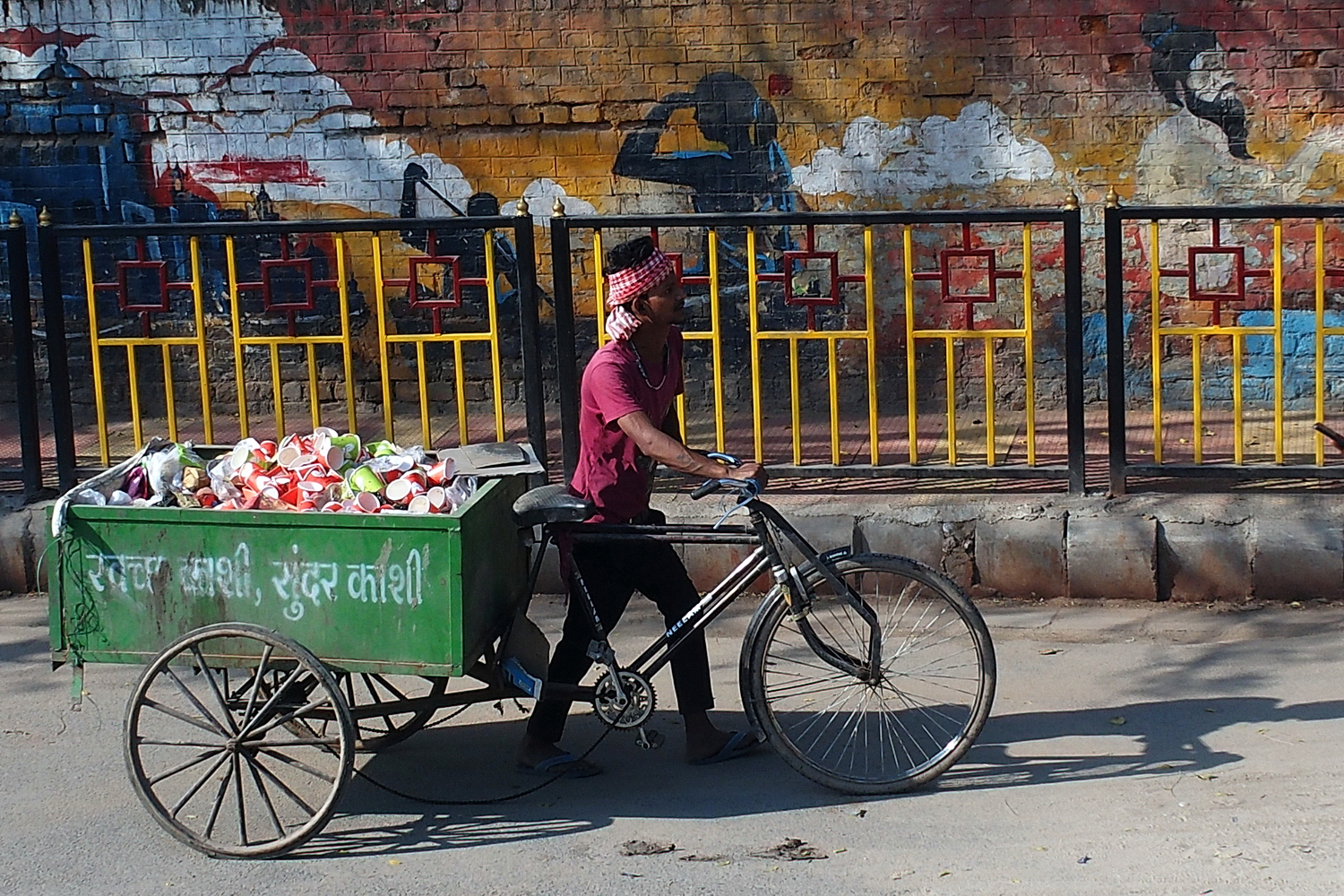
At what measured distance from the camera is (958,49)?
9367 millimetres

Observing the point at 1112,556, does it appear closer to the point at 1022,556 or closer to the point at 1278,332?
the point at 1022,556

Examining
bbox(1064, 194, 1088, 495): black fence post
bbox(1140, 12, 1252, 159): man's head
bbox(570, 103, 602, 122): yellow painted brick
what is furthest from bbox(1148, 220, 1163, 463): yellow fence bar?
bbox(570, 103, 602, 122): yellow painted brick

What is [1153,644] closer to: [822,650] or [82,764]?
[822,650]

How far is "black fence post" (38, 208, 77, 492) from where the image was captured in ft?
22.7

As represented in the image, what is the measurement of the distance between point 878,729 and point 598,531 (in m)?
1.15

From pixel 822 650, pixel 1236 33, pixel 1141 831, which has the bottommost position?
pixel 1141 831

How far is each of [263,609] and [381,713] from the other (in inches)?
20.1

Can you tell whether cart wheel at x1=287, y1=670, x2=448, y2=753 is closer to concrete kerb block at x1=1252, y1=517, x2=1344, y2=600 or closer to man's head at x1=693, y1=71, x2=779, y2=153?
concrete kerb block at x1=1252, y1=517, x2=1344, y2=600

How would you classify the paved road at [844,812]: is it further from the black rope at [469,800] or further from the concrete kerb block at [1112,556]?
the concrete kerb block at [1112,556]

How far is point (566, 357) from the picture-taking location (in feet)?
23.1

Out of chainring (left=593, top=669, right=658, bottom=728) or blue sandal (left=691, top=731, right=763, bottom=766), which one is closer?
chainring (left=593, top=669, right=658, bottom=728)

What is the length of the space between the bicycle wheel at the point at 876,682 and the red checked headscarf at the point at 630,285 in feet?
2.99

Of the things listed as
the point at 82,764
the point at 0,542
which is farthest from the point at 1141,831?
the point at 0,542

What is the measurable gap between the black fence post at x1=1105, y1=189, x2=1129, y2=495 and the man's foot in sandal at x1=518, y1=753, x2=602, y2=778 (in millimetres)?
2895
